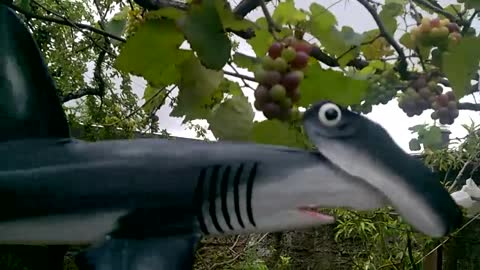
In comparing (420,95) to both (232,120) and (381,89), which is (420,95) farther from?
(232,120)

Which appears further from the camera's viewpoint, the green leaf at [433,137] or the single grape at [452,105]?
the green leaf at [433,137]

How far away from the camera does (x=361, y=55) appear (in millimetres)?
521

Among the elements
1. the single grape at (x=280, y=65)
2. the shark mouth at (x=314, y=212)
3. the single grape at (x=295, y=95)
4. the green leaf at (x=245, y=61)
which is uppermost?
the green leaf at (x=245, y=61)

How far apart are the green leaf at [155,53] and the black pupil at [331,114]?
0.12 m

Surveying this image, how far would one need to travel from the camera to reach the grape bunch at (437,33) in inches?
17.8

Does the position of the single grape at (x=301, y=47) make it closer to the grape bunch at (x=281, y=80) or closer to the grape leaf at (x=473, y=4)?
the grape bunch at (x=281, y=80)

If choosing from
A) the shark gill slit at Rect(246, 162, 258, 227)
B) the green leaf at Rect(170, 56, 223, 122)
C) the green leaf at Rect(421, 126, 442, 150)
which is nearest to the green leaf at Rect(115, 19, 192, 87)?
the green leaf at Rect(170, 56, 223, 122)

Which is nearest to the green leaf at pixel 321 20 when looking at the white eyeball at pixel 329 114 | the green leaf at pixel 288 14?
the green leaf at pixel 288 14

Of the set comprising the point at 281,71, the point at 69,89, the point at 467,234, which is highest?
the point at 69,89

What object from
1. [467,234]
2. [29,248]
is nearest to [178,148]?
[29,248]

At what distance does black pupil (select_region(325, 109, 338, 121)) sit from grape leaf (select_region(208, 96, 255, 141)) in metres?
0.09

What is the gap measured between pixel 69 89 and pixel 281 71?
1758 mm

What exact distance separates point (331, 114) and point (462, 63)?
105 millimetres

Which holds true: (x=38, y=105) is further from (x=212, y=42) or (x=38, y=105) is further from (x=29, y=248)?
(x=29, y=248)
